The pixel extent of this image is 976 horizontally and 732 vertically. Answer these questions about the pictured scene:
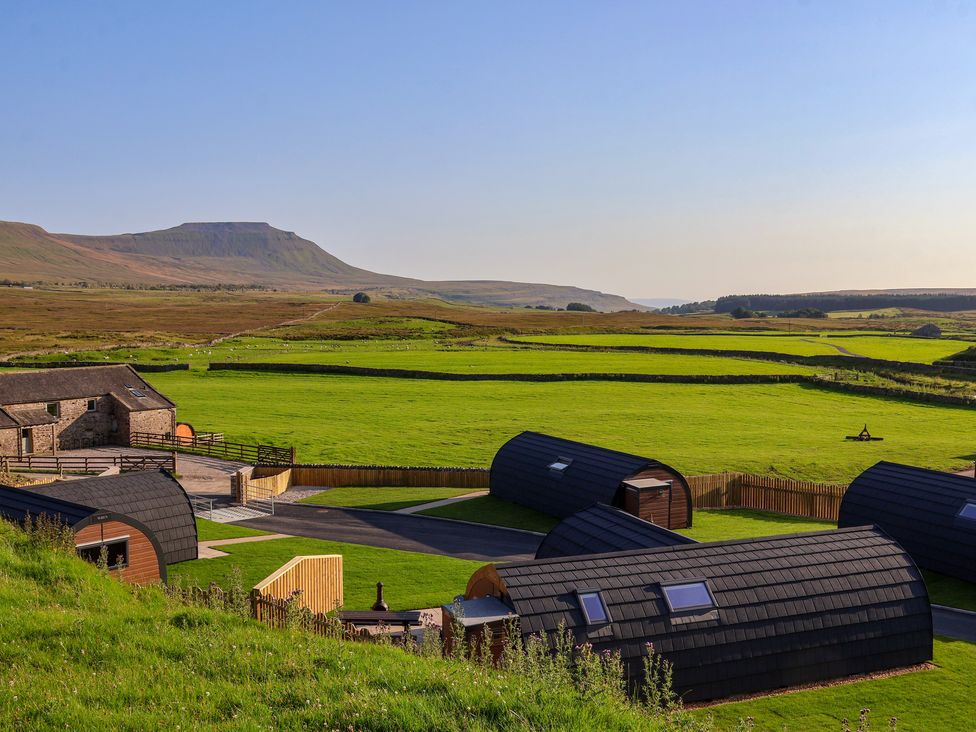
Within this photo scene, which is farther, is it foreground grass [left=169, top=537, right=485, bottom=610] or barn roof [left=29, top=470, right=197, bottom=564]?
barn roof [left=29, top=470, right=197, bottom=564]

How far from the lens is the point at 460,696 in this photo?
10.4 meters

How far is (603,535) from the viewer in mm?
23734

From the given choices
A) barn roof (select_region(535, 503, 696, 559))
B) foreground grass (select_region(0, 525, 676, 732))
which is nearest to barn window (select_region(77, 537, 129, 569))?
foreground grass (select_region(0, 525, 676, 732))

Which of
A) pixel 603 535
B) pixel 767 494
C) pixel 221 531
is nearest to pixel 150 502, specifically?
pixel 221 531

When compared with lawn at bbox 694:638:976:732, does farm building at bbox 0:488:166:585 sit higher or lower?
higher

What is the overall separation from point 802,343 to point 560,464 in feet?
323

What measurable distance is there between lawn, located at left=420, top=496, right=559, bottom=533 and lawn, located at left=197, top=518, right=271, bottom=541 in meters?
7.81

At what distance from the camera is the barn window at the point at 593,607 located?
1754cm

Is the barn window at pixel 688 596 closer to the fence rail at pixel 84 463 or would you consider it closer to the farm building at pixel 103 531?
the farm building at pixel 103 531

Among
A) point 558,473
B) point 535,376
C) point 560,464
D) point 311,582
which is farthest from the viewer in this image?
point 535,376

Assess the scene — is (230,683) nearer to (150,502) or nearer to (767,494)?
(150,502)

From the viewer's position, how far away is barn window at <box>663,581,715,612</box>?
60.3 ft

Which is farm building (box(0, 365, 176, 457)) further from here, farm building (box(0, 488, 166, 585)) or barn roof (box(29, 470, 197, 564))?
farm building (box(0, 488, 166, 585))

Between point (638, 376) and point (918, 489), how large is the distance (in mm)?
55946
